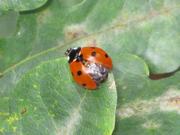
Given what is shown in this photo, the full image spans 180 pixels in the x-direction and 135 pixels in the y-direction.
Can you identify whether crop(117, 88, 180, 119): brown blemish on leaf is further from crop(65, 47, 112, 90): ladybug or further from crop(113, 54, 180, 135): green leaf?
crop(65, 47, 112, 90): ladybug

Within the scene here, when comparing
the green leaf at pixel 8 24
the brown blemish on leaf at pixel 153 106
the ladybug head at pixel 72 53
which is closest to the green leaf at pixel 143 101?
the brown blemish on leaf at pixel 153 106

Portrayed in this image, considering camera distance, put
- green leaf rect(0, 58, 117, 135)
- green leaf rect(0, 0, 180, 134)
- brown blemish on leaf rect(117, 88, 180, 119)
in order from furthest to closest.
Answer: green leaf rect(0, 0, 180, 134) → brown blemish on leaf rect(117, 88, 180, 119) → green leaf rect(0, 58, 117, 135)

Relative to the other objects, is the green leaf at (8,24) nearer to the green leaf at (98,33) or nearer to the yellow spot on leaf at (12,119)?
the green leaf at (98,33)

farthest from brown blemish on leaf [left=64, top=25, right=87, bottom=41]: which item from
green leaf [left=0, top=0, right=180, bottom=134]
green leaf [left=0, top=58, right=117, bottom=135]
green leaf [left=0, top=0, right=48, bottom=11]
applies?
green leaf [left=0, top=58, right=117, bottom=135]

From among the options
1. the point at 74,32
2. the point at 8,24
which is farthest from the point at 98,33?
the point at 8,24

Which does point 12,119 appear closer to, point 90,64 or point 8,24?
point 90,64

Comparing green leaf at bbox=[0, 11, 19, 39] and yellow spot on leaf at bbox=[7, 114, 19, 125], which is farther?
green leaf at bbox=[0, 11, 19, 39]

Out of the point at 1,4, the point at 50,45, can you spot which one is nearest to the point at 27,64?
the point at 50,45
